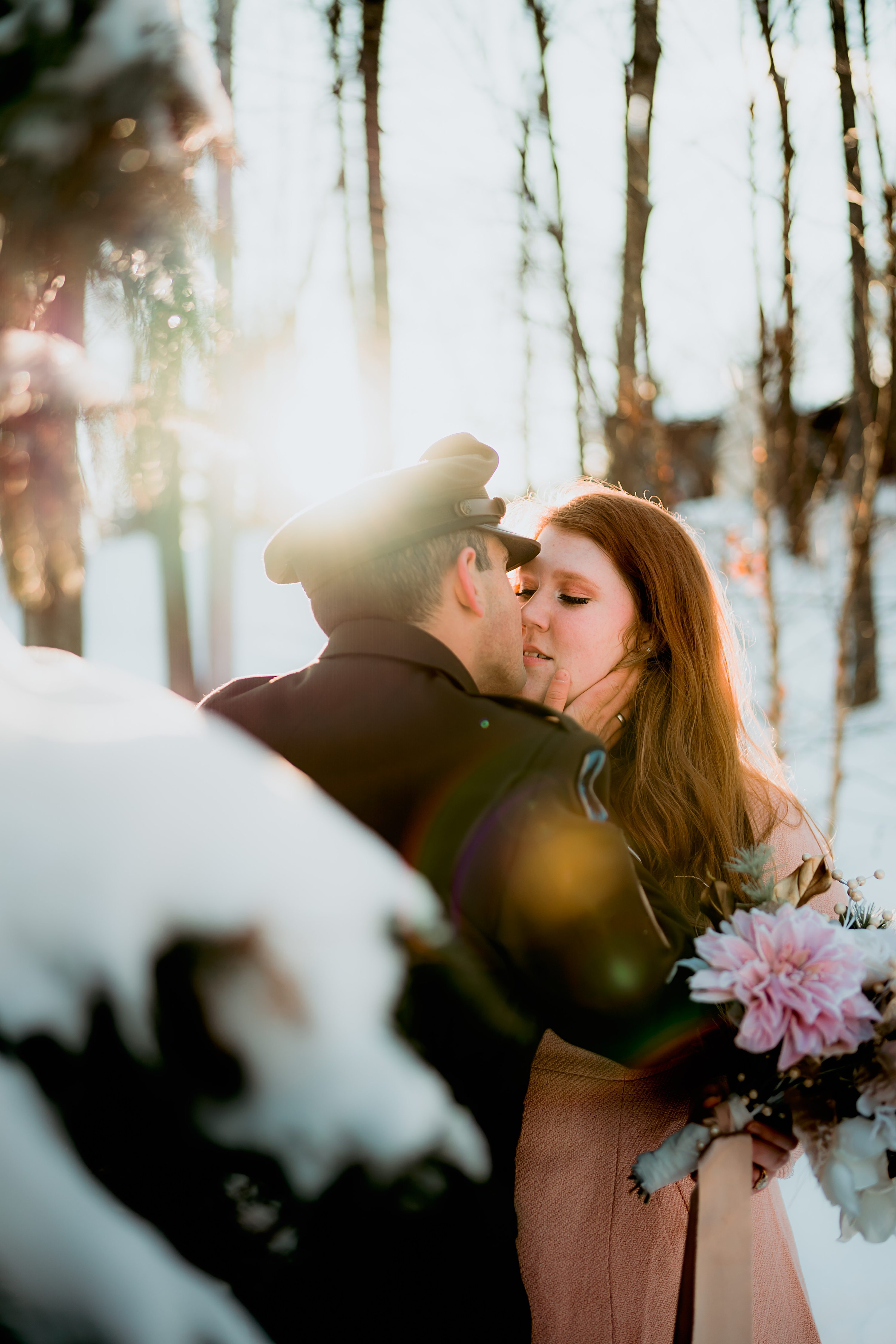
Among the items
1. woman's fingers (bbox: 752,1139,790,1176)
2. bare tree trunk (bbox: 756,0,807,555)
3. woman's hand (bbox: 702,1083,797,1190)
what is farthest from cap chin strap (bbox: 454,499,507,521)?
bare tree trunk (bbox: 756,0,807,555)

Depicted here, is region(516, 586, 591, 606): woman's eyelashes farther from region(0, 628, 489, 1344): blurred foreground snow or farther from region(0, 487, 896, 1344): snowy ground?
region(0, 628, 489, 1344): blurred foreground snow

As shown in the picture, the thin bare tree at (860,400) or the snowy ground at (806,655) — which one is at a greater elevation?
the thin bare tree at (860,400)

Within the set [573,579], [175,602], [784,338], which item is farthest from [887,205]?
Result: [175,602]

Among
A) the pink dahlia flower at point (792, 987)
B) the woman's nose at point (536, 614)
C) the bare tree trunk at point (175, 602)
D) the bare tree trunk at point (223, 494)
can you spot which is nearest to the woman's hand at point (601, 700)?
Answer: the woman's nose at point (536, 614)

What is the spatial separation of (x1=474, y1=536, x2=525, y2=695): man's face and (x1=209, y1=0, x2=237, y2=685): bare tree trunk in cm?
176

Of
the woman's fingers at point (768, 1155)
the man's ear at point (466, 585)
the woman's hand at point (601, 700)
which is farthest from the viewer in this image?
the woman's hand at point (601, 700)

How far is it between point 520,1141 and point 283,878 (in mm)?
1465

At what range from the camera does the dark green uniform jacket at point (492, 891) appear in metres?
1.35

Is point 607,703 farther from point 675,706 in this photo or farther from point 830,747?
point 830,747

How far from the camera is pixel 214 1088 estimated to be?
0.92 meters

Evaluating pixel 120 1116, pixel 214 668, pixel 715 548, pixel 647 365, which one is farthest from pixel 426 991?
pixel 214 668

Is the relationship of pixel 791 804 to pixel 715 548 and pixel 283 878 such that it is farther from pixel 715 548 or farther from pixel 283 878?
pixel 715 548

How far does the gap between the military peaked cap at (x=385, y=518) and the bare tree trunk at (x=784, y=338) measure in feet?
12.7

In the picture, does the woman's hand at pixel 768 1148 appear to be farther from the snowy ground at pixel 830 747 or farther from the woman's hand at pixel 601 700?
the snowy ground at pixel 830 747
